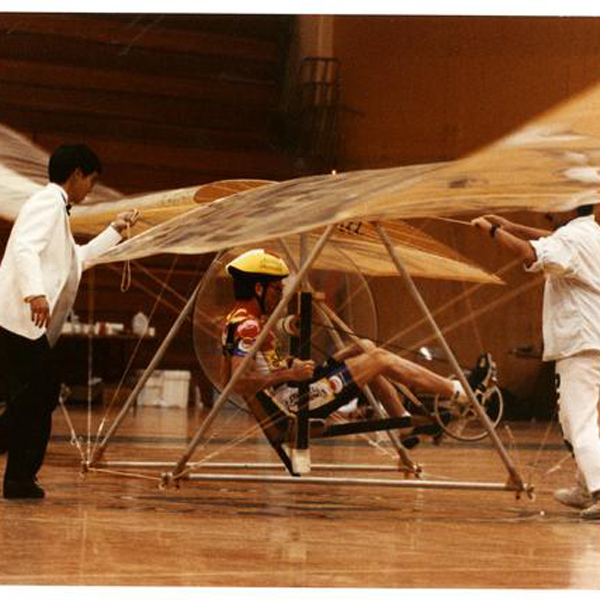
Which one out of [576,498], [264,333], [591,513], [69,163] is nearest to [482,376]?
[576,498]

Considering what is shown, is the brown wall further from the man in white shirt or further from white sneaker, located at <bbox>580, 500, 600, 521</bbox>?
white sneaker, located at <bbox>580, 500, 600, 521</bbox>

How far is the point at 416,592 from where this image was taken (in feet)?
11.1

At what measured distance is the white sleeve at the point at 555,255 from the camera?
15.3 ft

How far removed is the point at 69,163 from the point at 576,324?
1934 millimetres

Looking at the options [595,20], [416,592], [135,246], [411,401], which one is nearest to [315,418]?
[411,401]

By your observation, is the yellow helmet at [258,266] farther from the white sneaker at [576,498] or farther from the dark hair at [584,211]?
the white sneaker at [576,498]

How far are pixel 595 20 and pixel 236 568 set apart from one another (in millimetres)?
4124

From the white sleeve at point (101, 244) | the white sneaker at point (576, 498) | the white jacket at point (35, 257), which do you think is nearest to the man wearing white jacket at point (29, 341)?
the white jacket at point (35, 257)

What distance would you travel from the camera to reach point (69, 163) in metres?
4.95

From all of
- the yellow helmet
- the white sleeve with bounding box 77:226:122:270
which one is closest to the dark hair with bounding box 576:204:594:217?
the yellow helmet

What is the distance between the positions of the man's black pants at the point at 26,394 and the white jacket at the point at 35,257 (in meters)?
0.06

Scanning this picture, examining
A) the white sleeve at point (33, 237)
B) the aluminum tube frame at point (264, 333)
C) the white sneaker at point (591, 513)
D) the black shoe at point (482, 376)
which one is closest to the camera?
the white sleeve at point (33, 237)

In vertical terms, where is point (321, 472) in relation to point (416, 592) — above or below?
below

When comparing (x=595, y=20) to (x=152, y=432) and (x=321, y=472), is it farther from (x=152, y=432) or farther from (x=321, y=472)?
(x=152, y=432)
